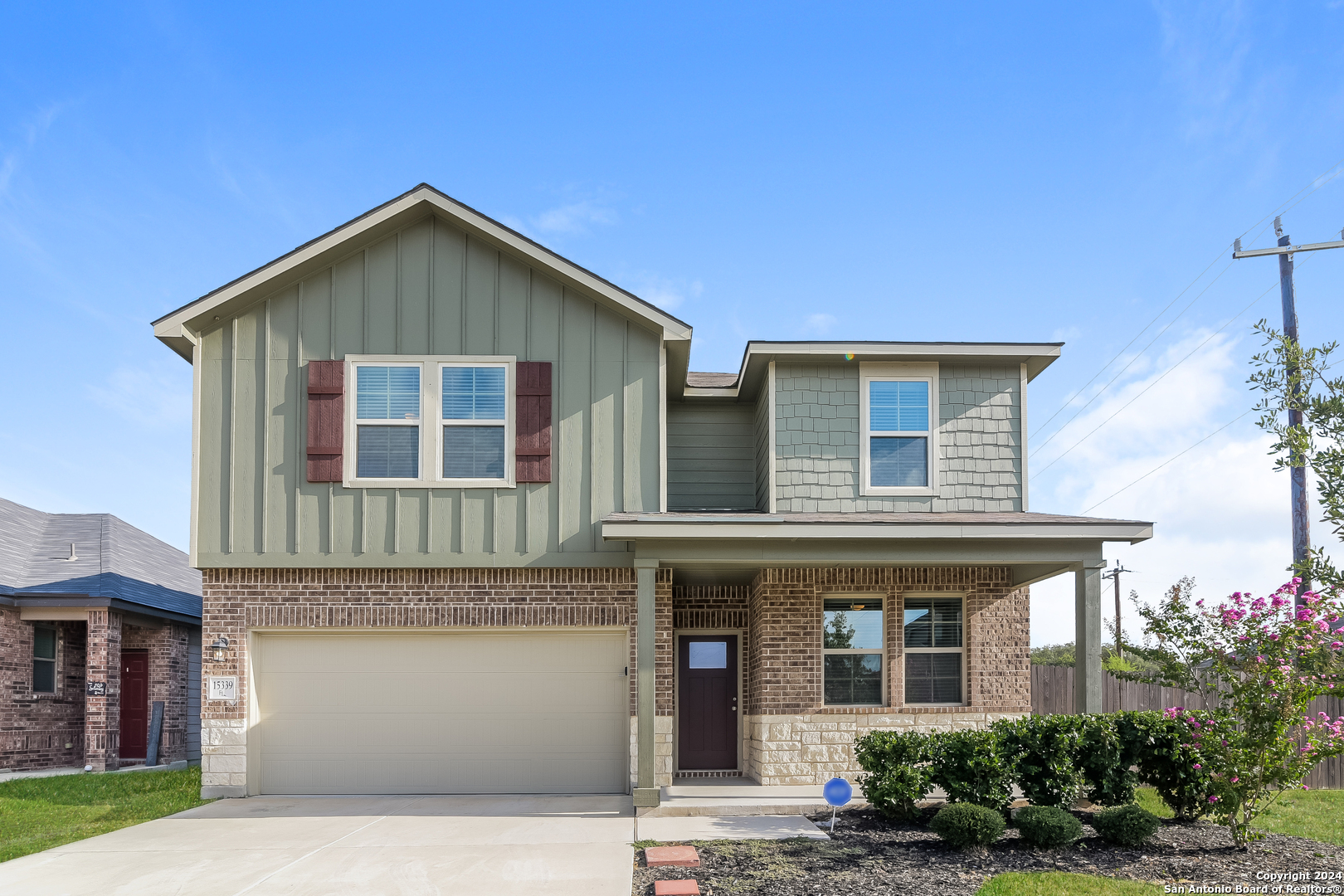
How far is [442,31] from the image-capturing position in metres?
12.3

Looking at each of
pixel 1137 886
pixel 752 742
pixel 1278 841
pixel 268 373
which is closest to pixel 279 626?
pixel 268 373

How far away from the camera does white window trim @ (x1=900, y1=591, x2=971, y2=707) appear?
13.0 m

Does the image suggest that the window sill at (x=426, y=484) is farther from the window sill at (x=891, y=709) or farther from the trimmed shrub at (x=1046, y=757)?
the trimmed shrub at (x=1046, y=757)

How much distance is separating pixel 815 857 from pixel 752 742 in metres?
4.96

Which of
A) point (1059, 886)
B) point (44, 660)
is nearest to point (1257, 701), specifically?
point (1059, 886)

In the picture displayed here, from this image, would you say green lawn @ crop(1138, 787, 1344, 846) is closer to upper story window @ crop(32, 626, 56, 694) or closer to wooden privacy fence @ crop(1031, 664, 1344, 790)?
wooden privacy fence @ crop(1031, 664, 1344, 790)

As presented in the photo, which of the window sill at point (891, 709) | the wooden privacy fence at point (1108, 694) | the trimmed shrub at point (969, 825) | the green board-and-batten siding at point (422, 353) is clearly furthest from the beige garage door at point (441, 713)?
the wooden privacy fence at point (1108, 694)

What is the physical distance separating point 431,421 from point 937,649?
681cm

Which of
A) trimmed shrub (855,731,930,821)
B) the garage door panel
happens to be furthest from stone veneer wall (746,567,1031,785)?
trimmed shrub (855,731,930,821)

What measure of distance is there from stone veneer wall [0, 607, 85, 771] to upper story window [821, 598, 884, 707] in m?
11.9

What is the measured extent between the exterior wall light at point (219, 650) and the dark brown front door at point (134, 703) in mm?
6555

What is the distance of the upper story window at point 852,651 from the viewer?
1302 cm

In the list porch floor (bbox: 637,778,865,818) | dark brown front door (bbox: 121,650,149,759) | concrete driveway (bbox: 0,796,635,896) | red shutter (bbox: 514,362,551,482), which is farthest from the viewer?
dark brown front door (bbox: 121,650,149,759)

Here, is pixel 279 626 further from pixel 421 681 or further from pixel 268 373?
pixel 268 373
